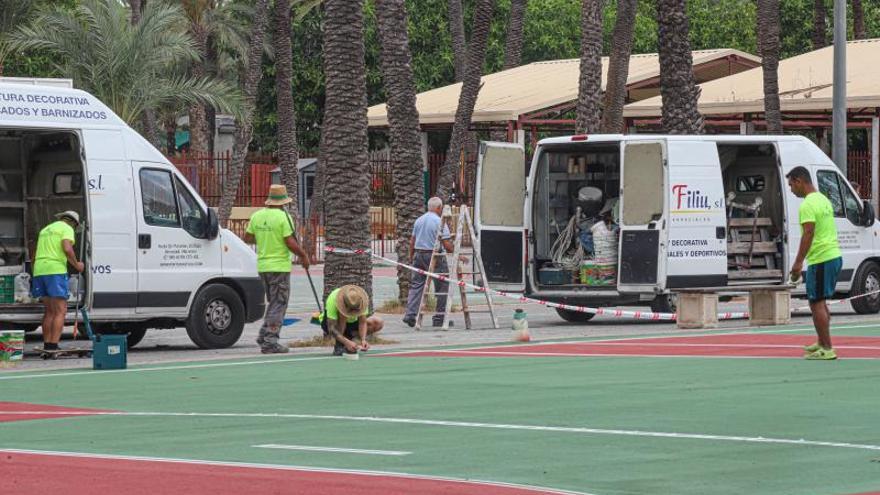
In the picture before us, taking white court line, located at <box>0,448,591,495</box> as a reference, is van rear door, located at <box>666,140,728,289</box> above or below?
above

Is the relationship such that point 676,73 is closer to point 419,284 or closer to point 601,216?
point 601,216

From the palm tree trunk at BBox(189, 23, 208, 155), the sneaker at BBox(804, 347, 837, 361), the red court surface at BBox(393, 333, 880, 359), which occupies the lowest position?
the red court surface at BBox(393, 333, 880, 359)

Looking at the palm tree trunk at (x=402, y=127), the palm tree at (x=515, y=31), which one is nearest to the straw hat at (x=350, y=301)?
the palm tree trunk at (x=402, y=127)

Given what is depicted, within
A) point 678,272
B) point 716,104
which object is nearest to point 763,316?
point 678,272

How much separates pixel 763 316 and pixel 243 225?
79.0 ft

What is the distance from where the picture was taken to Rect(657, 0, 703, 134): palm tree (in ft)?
101

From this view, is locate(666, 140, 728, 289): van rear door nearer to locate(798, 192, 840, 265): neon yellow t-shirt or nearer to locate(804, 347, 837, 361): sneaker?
locate(798, 192, 840, 265): neon yellow t-shirt

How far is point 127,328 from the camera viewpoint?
2300cm

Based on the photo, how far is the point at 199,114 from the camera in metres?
62.7

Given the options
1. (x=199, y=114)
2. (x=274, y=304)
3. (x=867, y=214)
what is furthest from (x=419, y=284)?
(x=199, y=114)

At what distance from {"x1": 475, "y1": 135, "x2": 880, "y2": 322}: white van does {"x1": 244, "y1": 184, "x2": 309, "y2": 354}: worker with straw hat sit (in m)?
5.42

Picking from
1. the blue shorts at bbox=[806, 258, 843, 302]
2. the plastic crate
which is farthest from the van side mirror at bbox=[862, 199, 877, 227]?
the plastic crate

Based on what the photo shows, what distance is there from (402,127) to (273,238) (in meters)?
8.56

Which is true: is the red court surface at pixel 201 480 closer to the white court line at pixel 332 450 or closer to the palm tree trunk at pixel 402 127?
the white court line at pixel 332 450
